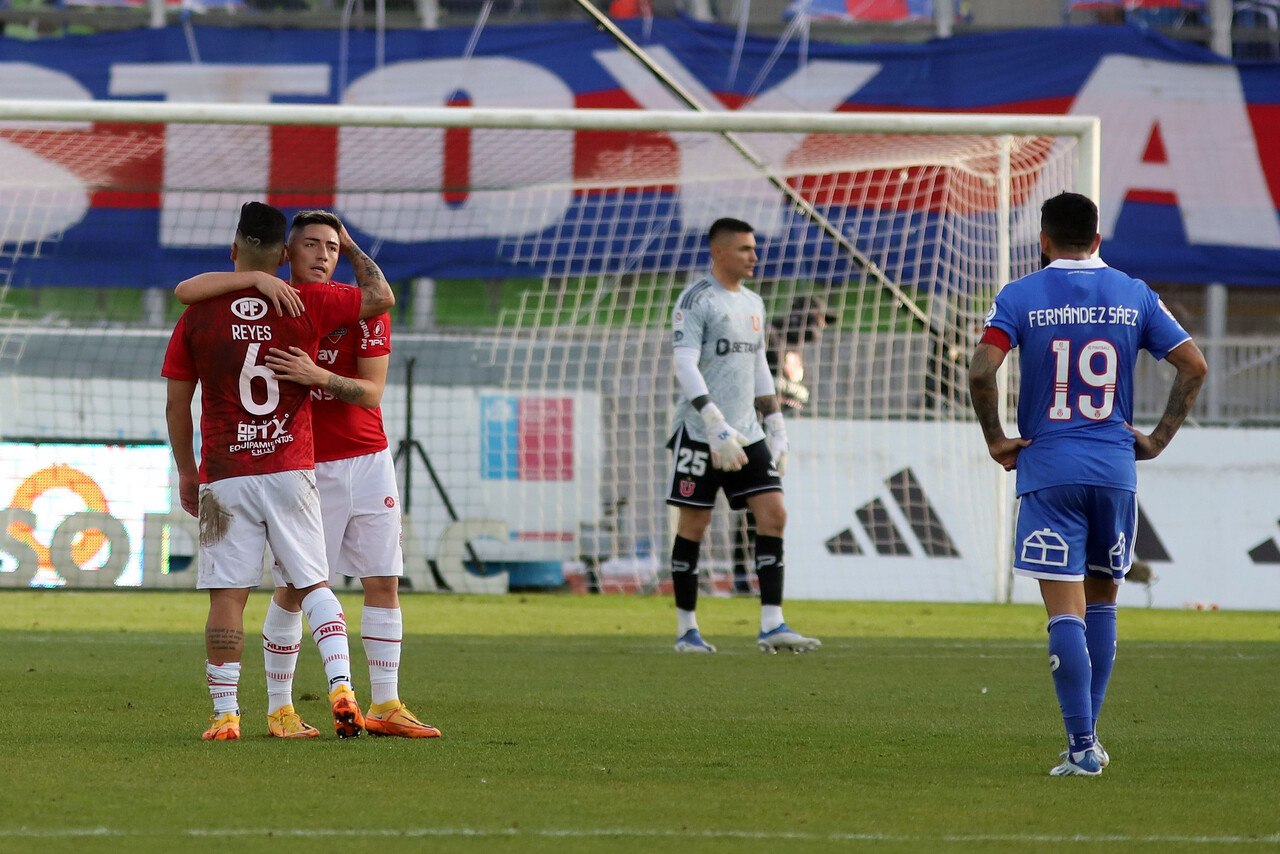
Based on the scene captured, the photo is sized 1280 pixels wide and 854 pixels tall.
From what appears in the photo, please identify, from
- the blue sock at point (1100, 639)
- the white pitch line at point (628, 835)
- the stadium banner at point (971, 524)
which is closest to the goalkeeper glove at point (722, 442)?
the blue sock at point (1100, 639)

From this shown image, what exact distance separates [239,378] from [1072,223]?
2.58 meters

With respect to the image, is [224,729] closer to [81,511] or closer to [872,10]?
[81,511]

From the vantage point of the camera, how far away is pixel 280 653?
16.5 ft

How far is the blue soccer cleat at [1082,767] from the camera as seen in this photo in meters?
4.29

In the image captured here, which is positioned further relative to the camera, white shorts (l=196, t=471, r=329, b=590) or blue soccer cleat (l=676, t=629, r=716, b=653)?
blue soccer cleat (l=676, t=629, r=716, b=653)

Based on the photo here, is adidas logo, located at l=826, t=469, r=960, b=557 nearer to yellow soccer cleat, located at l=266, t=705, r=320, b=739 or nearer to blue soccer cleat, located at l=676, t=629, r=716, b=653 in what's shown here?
blue soccer cleat, located at l=676, t=629, r=716, b=653

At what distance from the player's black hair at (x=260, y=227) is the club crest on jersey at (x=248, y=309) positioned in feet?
0.60

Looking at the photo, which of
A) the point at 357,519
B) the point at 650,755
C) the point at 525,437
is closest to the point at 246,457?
the point at 357,519

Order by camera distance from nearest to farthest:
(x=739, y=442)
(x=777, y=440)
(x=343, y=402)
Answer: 1. (x=343, y=402)
2. (x=739, y=442)
3. (x=777, y=440)

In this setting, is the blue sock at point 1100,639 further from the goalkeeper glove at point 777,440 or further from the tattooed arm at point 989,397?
the goalkeeper glove at point 777,440

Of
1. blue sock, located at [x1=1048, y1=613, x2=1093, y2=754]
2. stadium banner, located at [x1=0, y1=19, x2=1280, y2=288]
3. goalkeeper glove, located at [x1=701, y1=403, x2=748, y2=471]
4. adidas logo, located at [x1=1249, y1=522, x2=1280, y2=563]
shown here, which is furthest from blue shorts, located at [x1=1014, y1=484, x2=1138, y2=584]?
stadium banner, located at [x1=0, y1=19, x2=1280, y2=288]

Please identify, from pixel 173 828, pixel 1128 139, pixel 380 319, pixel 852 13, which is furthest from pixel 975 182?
pixel 173 828

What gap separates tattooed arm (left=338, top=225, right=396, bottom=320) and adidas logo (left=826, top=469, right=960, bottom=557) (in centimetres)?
802

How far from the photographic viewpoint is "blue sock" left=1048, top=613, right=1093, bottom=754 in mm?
4270
